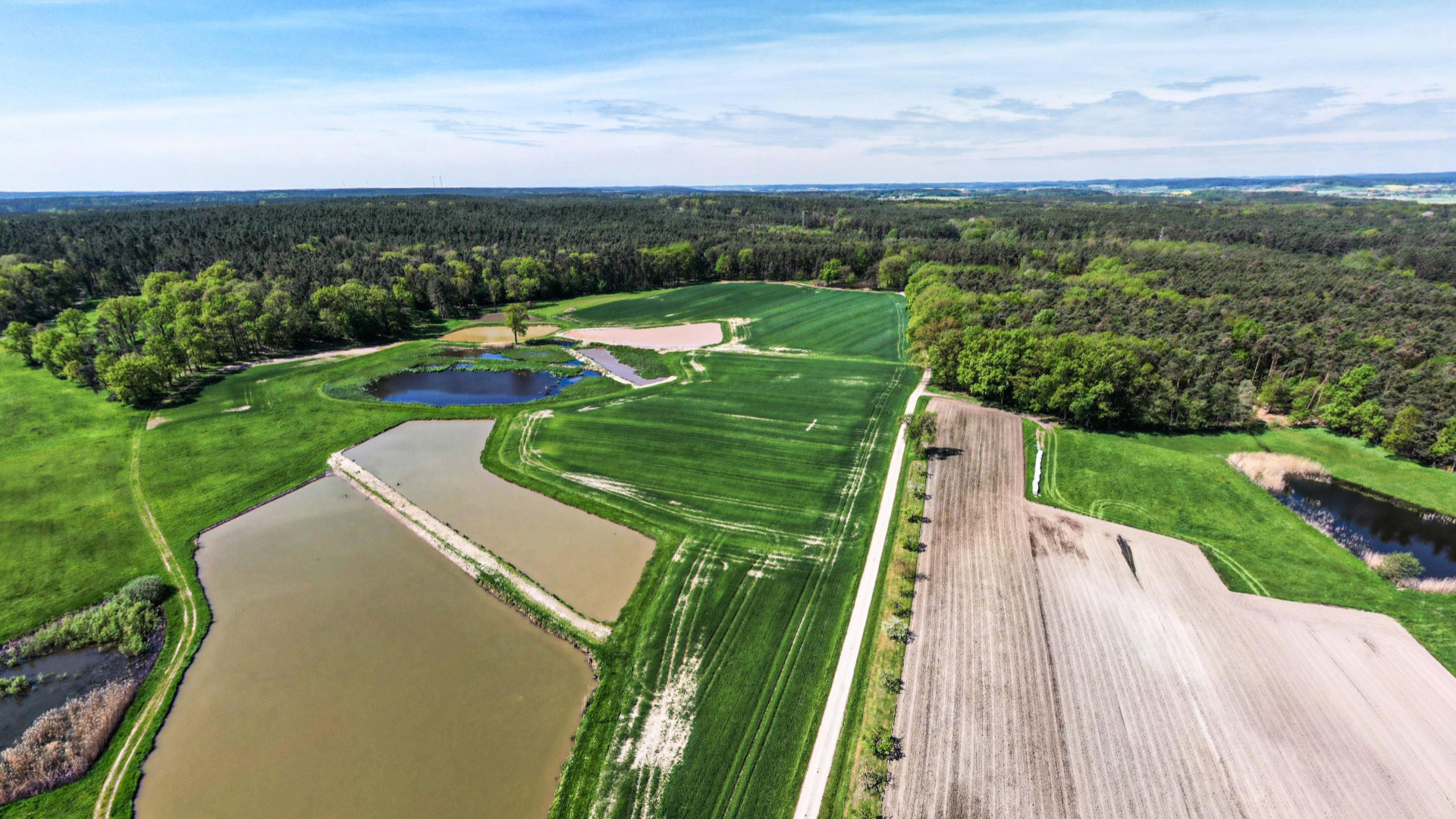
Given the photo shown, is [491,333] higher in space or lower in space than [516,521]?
higher

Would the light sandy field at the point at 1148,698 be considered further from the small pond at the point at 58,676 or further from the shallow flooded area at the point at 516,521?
the small pond at the point at 58,676

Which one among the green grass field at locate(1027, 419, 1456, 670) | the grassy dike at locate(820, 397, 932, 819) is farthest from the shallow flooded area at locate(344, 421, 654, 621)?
the green grass field at locate(1027, 419, 1456, 670)

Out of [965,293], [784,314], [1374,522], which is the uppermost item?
[965,293]

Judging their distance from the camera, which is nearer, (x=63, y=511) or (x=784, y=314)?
(x=63, y=511)

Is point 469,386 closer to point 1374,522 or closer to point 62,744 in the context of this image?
point 62,744

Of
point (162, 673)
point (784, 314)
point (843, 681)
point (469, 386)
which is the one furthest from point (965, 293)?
point (162, 673)

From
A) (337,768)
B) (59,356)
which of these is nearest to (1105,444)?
(337,768)

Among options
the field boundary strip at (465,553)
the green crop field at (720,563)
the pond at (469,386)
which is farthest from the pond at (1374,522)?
the pond at (469,386)
